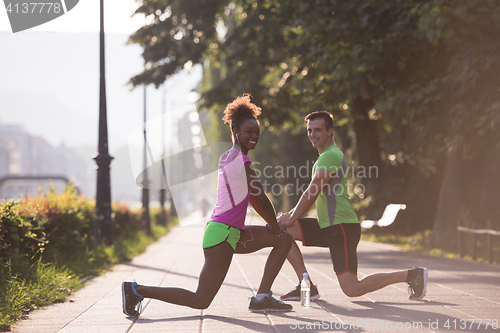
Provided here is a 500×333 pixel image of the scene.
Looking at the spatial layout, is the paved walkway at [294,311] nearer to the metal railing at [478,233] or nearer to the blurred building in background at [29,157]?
the metal railing at [478,233]

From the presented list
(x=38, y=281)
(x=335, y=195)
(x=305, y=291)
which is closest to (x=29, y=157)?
(x=38, y=281)

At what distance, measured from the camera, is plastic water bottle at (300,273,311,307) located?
20.0ft

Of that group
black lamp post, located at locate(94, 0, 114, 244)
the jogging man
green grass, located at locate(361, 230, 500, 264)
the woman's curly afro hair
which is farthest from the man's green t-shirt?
black lamp post, located at locate(94, 0, 114, 244)

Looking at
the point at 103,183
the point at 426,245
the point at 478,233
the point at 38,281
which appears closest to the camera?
the point at 38,281

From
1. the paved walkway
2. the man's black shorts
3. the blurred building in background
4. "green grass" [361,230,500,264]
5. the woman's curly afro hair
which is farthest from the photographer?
the blurred building in background

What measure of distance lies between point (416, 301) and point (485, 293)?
132cm

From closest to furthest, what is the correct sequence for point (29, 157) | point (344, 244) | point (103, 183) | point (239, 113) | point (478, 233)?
point (239, 113)
point (344, 244)
point (478, 233)
point (103, 183)
point (29, 157)

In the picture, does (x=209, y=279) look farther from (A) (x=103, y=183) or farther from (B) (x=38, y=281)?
(A) (x=103, y=183)

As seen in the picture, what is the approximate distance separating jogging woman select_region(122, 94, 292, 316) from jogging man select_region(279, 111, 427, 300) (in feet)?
1.50

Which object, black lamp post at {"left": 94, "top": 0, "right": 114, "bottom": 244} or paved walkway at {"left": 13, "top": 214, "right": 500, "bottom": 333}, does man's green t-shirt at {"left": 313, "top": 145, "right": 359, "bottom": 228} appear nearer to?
paved walkway at {"left": 13, "top": 214, "right": 500, "bottom": 333}

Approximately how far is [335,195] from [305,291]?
1.11 m

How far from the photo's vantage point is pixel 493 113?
10836mm

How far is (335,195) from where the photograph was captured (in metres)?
5.89

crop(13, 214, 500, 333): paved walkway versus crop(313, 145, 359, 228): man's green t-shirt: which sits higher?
crop(313, 145, 359, 228): man's green t-shirt
